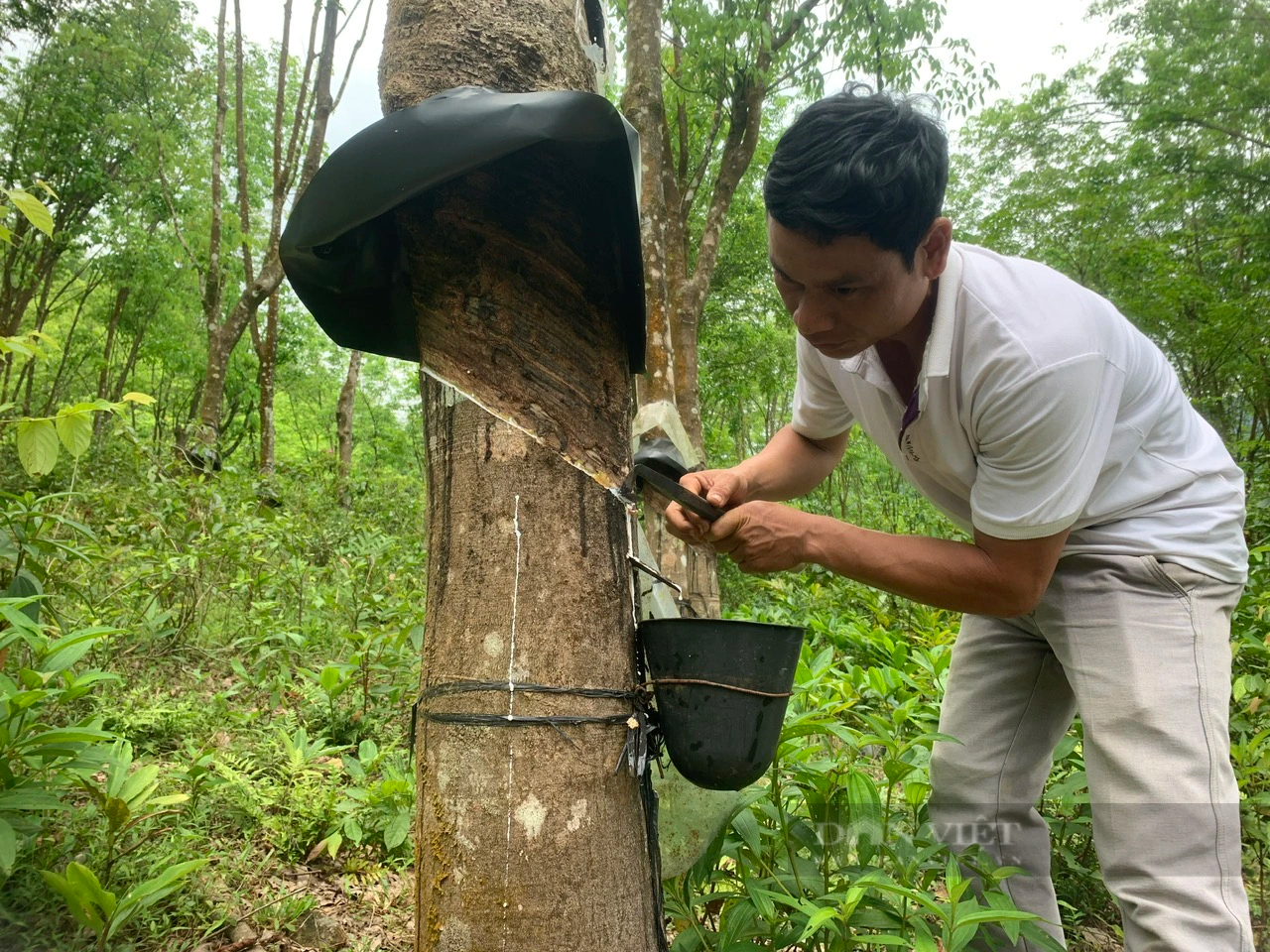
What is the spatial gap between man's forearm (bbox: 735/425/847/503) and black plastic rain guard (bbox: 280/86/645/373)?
0.68 meters

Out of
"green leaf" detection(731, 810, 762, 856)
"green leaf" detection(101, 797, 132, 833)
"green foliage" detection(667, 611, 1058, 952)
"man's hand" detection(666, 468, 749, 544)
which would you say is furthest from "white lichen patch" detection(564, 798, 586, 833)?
"green leaf" detection(101, 797, 132, 833)

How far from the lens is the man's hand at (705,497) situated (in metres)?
1.70

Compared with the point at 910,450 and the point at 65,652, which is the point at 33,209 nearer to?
the point at 65,652

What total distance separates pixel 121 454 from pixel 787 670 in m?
7.16

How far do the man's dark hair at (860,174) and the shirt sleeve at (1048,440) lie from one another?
34 cm

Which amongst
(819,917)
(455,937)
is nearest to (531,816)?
(455,937)

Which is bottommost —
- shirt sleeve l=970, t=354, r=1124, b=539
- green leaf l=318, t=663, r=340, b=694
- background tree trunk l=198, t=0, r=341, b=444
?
green leaf l=318, t=663, r=340, b=694

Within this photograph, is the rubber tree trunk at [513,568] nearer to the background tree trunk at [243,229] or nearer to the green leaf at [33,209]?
the green leaf at [33,209]

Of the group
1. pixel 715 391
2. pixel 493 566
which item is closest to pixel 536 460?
pixel 493 566

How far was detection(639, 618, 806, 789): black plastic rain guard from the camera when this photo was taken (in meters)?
1.26

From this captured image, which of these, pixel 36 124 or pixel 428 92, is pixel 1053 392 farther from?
pixel 36 124

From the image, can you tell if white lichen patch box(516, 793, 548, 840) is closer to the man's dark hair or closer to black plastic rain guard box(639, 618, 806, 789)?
black plastic rain guard box(639, 618, 806, 789)

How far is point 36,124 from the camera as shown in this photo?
389 inches

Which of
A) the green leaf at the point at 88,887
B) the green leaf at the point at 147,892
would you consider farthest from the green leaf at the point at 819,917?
the green leaf at the point at 88,887
